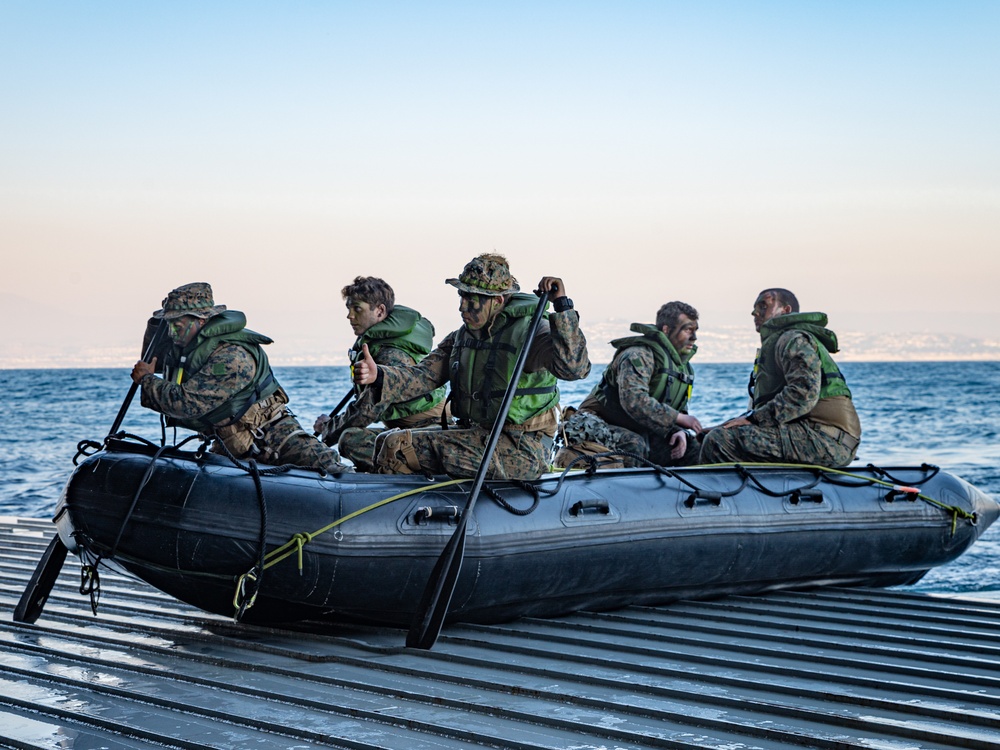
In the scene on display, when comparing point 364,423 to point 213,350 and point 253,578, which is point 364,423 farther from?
point 253,578

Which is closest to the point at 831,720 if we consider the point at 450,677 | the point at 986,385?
the point at 450,677

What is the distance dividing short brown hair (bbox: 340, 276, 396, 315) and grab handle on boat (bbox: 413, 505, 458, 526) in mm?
2062

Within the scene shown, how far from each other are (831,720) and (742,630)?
1325mm

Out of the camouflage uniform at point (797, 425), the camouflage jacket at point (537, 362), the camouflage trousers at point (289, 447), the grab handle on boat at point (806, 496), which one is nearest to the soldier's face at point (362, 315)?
the camouflage trousers at point (289, 447)

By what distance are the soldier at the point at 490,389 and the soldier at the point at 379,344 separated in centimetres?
102

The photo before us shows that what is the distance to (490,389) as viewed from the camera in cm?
507

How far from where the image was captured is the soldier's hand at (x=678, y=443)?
6750 millimetres

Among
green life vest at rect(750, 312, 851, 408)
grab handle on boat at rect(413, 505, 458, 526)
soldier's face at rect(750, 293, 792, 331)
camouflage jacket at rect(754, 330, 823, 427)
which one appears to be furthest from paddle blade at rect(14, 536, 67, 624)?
soldier's face at rect(750, 293, 792, 331)

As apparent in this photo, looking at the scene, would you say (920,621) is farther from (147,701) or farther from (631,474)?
(147,701)

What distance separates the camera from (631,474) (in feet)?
17.7

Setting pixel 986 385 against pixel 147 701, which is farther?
pixel 986 385

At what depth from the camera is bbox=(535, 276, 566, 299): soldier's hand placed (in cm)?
476

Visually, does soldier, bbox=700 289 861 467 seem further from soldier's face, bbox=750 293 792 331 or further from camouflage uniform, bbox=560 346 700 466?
camouflage uniform, bbox=560 346 700 466

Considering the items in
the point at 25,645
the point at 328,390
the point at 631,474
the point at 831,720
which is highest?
the point at 631,474
